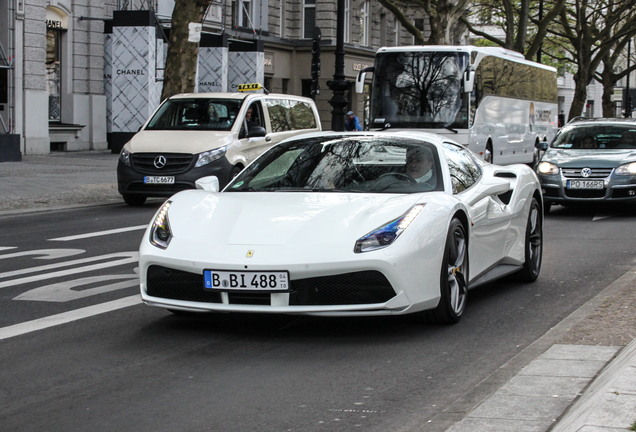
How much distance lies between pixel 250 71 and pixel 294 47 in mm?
8153

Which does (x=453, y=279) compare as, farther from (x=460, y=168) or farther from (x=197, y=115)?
(x=197, y=115)

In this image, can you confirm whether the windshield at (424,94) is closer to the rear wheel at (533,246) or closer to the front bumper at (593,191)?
the front bumper at (593,191)

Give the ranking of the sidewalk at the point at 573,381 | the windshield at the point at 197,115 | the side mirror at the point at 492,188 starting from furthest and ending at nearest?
the windshield at the point at 197,115, the side mirror at the point at 492,188, the sidewalk at the point at 573,381

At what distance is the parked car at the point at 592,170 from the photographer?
47.9 ft

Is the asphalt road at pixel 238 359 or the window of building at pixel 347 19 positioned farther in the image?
the window of building at pixel 347 19

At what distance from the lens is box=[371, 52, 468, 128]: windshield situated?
76.7 ft

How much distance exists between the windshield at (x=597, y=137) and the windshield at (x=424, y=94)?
732cm

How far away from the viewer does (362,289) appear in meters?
5.77

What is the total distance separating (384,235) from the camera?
587 centimetres

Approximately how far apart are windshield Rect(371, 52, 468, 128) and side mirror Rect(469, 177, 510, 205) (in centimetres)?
1557

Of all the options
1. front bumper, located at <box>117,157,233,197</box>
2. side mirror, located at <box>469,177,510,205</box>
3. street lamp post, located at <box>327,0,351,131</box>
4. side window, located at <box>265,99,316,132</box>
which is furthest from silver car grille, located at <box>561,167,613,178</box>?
street lamp post, located at <box>327,0,351,131</box>

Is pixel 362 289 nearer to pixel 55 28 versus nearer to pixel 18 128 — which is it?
pixel 18 128

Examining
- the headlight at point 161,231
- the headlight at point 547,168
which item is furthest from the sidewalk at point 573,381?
the headlight at point 547,168

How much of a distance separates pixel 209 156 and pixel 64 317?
8.63 m
